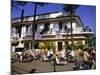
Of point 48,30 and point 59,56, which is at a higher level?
point 48,30

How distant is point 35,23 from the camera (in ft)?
7.13

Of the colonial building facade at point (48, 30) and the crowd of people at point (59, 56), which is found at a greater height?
the colonial building facade at point (48, 30)

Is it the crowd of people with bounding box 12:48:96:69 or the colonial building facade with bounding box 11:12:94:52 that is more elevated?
the colonial building facade with bounding box 11:12:94:52

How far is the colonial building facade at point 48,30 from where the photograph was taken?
6.93 ft

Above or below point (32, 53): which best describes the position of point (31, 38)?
above

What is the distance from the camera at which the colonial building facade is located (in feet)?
6.93

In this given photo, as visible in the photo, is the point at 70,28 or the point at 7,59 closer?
the point at 7,59

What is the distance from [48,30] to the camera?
2.21m
